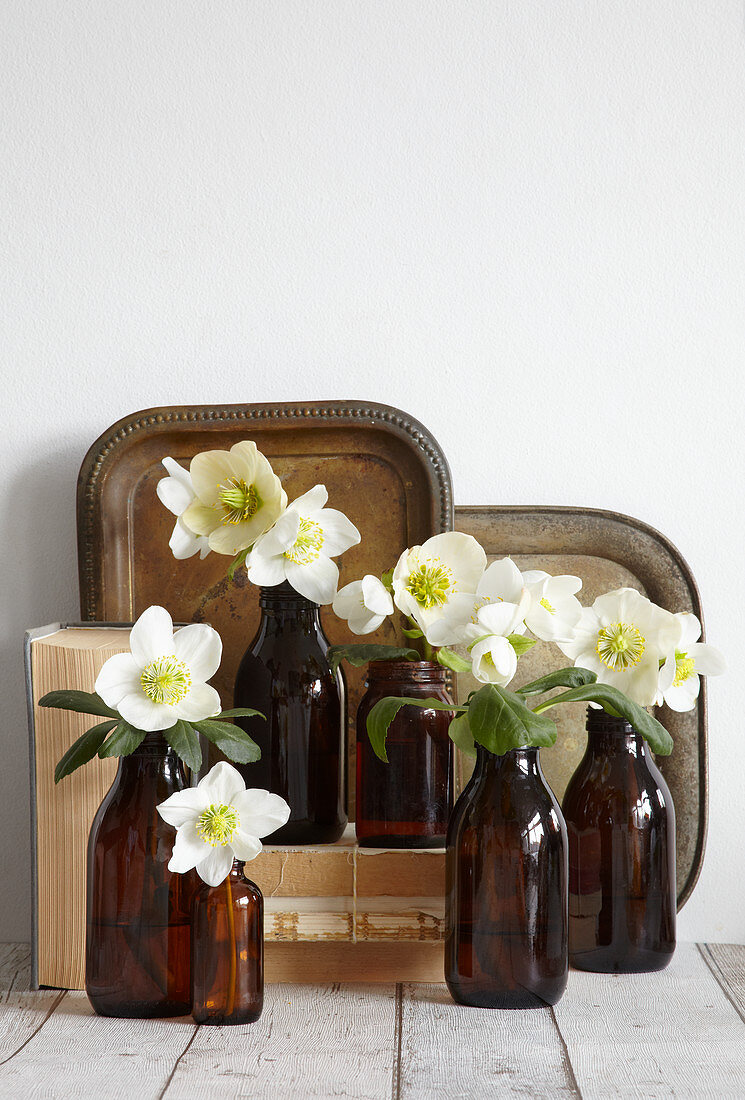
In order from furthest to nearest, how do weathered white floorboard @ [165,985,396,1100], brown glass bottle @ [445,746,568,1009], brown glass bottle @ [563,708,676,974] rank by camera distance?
1. brown glass bottle @ [563,708,676,974]
2. brown glass bottle @ [445,746,568,1009]
3. weathered white floorboard @ [165,985,396,1100]

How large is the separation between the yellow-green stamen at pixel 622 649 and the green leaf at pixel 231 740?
0.29 metres

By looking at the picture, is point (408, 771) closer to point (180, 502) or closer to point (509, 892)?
point (509, 892)

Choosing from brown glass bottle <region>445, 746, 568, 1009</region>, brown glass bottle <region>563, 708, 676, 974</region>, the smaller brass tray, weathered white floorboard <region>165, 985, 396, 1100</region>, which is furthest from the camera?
the smaller brass tray

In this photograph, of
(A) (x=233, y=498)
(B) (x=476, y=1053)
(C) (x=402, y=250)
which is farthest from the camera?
(C) (x=402, y=250)

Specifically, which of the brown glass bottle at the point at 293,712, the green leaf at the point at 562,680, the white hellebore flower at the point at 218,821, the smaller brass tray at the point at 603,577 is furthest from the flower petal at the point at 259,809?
the smaller brass tray at the point at 603,577

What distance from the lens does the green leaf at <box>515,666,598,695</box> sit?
0.76 m

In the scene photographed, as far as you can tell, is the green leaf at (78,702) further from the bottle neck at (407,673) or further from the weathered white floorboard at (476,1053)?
the weathered white floorboard at (476,1053)

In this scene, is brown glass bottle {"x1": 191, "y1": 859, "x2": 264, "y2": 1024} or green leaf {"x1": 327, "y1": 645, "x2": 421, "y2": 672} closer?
brown glass bottle {"x1": 191, "y1": 859, "x2": 264, "y2": 1024}

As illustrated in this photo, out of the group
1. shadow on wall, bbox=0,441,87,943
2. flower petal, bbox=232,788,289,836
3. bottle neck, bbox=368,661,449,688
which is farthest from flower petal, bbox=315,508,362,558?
shadow on wall, bbox=0,441,87,943

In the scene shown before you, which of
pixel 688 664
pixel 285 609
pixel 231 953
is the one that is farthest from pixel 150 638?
pixel 688 664

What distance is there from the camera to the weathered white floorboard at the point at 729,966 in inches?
31.7

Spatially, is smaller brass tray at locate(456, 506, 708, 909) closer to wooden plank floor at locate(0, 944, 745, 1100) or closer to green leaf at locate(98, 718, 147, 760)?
wooden plank floor at locate(0, 944, 745, 1100)

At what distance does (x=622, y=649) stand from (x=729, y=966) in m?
0.35

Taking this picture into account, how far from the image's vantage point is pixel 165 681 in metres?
0.71
